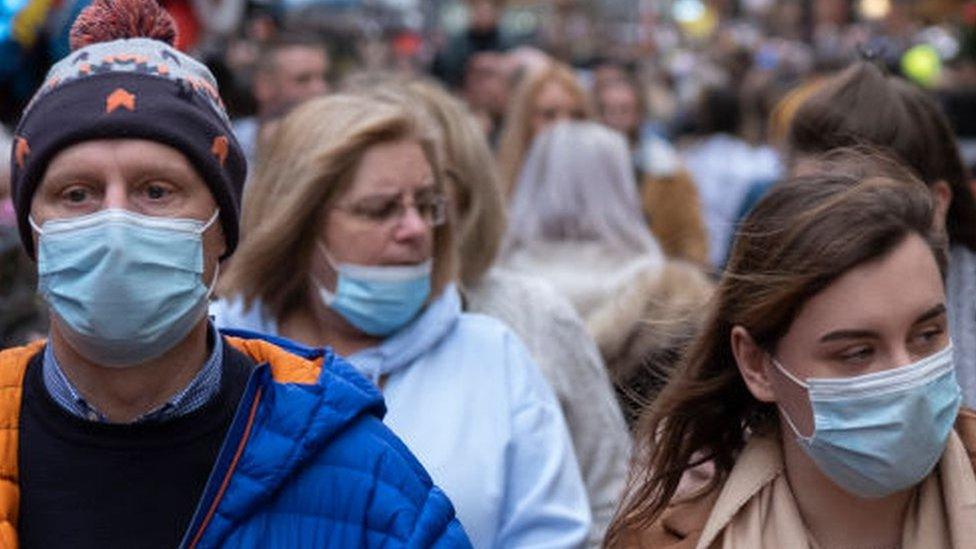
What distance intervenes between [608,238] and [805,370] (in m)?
3.66

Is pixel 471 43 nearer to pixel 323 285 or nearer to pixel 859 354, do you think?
pixel 323 285

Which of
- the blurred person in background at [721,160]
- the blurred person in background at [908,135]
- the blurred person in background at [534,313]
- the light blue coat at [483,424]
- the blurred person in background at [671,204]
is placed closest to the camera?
the light blue coat at [483,424]

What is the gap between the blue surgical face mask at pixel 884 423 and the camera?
327cm

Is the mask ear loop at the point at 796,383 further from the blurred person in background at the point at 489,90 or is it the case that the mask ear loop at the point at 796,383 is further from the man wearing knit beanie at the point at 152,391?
the blurred person in background at the point at 489,90

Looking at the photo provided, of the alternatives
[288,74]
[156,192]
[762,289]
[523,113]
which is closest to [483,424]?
[762,289]

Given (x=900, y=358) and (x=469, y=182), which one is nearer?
(x=900, y=358)

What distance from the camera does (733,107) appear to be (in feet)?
42.1

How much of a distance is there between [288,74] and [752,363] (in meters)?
5.97

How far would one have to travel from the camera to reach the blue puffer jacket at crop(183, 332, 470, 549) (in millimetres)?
2961

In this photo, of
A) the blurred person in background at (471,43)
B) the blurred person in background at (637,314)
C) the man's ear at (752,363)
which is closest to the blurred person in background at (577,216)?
the blurred person in background at (637,314)

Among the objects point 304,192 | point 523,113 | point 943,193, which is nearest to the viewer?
point 304,192

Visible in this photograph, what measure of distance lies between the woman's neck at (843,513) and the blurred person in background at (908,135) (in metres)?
1.19

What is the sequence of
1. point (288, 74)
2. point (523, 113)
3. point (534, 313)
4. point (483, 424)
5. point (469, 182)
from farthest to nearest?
point (288, 74) → point (523, 113) → point (469, 182) → point (534, 313) → point (483, 424)

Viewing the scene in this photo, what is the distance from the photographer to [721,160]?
12219 mm
